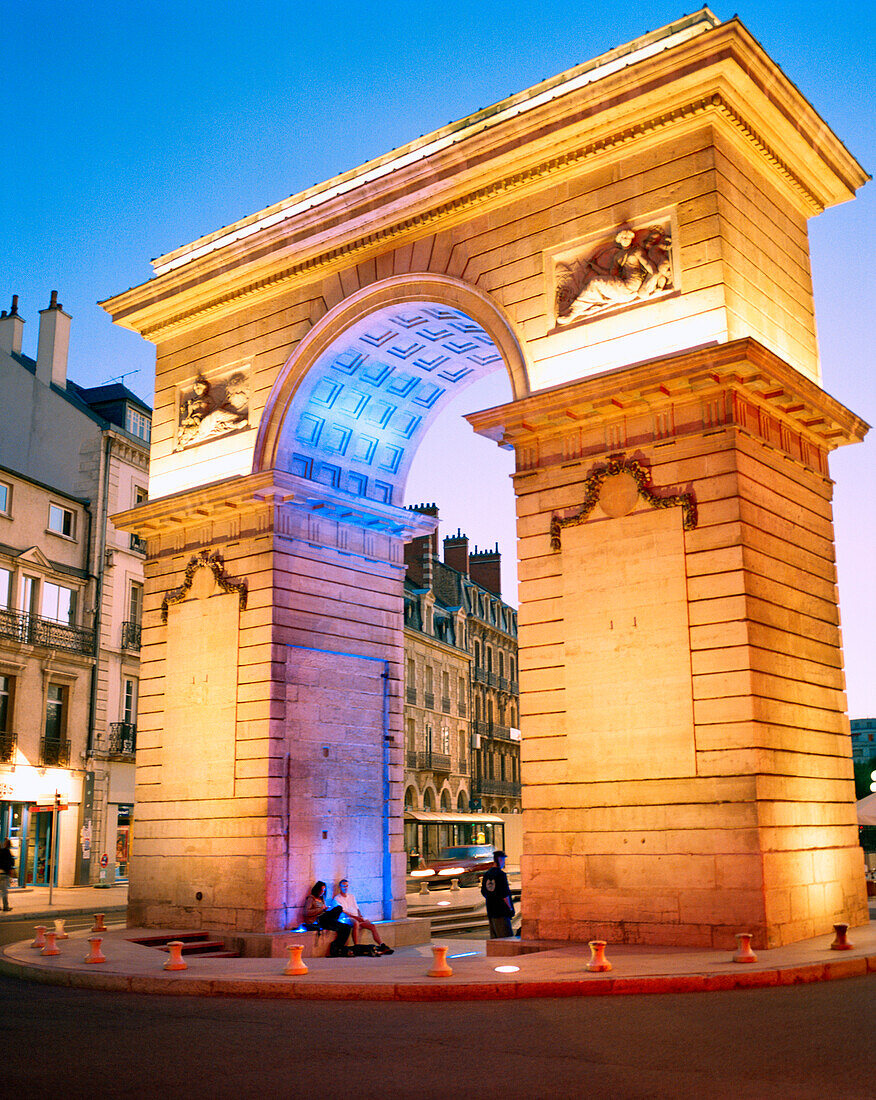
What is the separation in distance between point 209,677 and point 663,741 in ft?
31.3

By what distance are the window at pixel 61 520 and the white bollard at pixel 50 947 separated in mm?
25295

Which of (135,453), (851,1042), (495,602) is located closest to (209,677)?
(851,1042)

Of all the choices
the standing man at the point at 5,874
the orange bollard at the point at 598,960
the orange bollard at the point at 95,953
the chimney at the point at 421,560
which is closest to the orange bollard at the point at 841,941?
the orange bollard at the point at 598,960

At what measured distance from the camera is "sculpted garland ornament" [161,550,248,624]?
72.2 ft

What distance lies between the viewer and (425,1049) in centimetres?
954

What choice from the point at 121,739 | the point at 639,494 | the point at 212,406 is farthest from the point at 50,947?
the point at 121,739

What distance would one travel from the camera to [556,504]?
18203 millimetres

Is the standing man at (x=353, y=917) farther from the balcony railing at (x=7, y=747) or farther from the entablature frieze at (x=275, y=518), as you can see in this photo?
the balcony railing at (x=7, y=747)

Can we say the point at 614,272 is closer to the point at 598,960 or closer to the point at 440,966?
the point at 598,960

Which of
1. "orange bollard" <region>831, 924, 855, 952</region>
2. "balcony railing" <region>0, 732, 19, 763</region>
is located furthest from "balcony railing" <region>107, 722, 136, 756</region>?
"orange bollard" <region>831, 924, 855, 952</region>

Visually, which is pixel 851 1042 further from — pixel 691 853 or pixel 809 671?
pixel 809 671

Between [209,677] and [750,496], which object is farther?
[209,677]

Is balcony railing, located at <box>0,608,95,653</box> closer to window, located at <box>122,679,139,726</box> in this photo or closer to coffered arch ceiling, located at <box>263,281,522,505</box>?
window, located at <box>122,679,139,726</box>

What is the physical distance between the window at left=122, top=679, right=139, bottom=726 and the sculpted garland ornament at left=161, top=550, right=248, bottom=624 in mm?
20821
